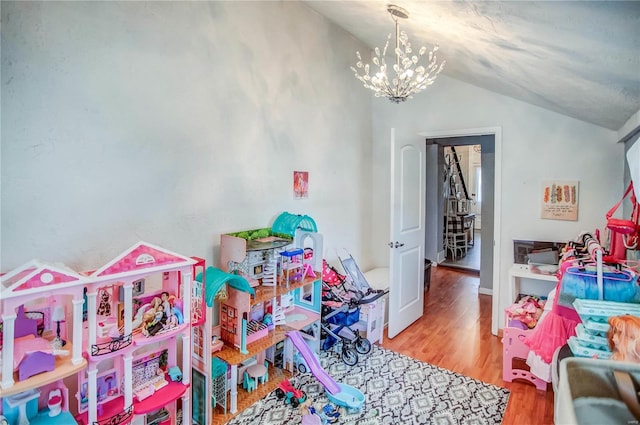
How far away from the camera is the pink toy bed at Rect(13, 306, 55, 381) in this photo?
144 centimetres

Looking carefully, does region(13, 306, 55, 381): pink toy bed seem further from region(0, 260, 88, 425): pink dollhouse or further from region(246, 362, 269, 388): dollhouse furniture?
region(246, 362, 269, 388): dollhouse furniture

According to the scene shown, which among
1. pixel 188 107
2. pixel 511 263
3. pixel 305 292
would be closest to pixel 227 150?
pixel 188 107

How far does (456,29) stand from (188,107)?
179cm

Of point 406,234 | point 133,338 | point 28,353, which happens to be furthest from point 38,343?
point 406,234

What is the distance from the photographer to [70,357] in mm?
1592

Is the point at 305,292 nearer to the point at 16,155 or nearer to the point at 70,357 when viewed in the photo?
the point at 70,357

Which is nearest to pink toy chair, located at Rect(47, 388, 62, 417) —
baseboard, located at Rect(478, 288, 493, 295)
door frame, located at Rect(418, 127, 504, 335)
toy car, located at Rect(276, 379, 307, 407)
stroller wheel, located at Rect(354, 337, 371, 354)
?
toy car, located at Rect(276, 379, 307, 407)

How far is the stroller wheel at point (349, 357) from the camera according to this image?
2971 mm

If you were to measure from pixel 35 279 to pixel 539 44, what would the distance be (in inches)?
99.1

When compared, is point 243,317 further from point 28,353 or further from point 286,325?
point 28,353

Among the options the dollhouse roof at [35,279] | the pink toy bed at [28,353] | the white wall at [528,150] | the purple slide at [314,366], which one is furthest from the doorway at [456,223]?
the pink toy bed at [28,353]

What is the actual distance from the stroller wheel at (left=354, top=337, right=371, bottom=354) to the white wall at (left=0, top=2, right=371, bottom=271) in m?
1.18

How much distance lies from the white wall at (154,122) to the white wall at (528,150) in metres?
1.29

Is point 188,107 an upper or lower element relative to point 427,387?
upper
